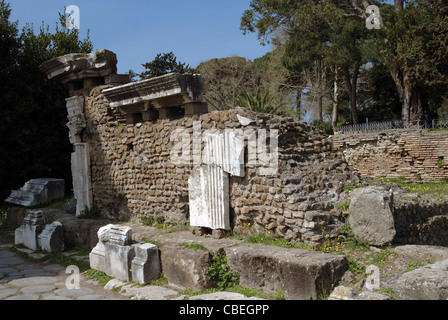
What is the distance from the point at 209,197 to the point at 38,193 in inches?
233

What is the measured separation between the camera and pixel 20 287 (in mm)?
5059

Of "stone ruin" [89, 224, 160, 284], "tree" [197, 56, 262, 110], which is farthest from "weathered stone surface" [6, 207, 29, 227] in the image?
"tree" [197, 56, 262, 110]

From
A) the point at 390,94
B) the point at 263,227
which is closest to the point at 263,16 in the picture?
the point at 390,94

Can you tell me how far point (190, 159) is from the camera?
19.1ft

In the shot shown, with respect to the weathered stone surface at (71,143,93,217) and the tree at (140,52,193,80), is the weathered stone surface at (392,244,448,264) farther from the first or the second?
the tree at (140,52,193,80)

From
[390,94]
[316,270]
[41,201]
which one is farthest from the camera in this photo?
[390,94]

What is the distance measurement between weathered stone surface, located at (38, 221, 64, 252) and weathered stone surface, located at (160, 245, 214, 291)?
9.25 ft

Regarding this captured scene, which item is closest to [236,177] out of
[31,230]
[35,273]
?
[35,273]

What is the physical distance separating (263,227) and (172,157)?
6.45 ft

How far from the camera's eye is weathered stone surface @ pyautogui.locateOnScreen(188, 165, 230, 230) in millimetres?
5191

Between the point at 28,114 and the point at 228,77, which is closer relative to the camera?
the point at 28,114

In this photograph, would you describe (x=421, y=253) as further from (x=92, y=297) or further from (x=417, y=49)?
(x=417, y=49)
